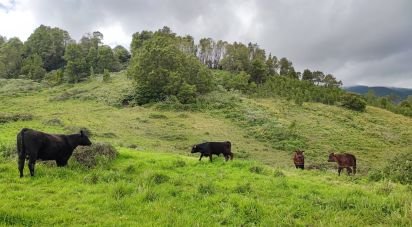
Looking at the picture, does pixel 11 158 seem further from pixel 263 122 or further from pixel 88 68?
pixel 88 68

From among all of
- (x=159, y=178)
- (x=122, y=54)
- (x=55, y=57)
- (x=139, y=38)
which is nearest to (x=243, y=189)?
(x=159, y=178)

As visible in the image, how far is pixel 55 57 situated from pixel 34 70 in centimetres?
2328

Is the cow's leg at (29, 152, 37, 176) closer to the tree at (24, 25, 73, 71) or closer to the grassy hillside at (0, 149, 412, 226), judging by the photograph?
the grassy hillside at (0, 149, 412, 226)

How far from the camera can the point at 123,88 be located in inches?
3002

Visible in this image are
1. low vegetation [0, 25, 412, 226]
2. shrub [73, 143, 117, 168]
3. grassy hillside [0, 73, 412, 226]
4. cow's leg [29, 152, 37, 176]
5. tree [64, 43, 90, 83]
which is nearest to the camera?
grassy hillside [0, 73, 412, 226]

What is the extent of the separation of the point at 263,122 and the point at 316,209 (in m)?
44.6

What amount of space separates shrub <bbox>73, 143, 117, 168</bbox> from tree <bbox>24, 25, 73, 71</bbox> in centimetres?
11205

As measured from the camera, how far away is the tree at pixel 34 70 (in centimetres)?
9900

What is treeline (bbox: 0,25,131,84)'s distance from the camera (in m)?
95.3

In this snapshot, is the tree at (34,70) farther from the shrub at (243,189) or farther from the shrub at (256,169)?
the shrub at (243,189)

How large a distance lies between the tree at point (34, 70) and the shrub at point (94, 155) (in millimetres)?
89200

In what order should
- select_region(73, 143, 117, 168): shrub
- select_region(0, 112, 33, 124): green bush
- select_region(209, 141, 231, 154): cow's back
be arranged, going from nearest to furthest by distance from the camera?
1. select_region(73, 143, 117, 168): shrub
2. select_region(209, 141, 231, 154): cow's back
3. select_region(0, 112, 33, 124): green bush

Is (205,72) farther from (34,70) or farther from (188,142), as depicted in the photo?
(34,70)

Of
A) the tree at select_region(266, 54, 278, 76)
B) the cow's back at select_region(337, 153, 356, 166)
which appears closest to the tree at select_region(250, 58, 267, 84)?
the tree at select_region(266, 54, 278, 76)
